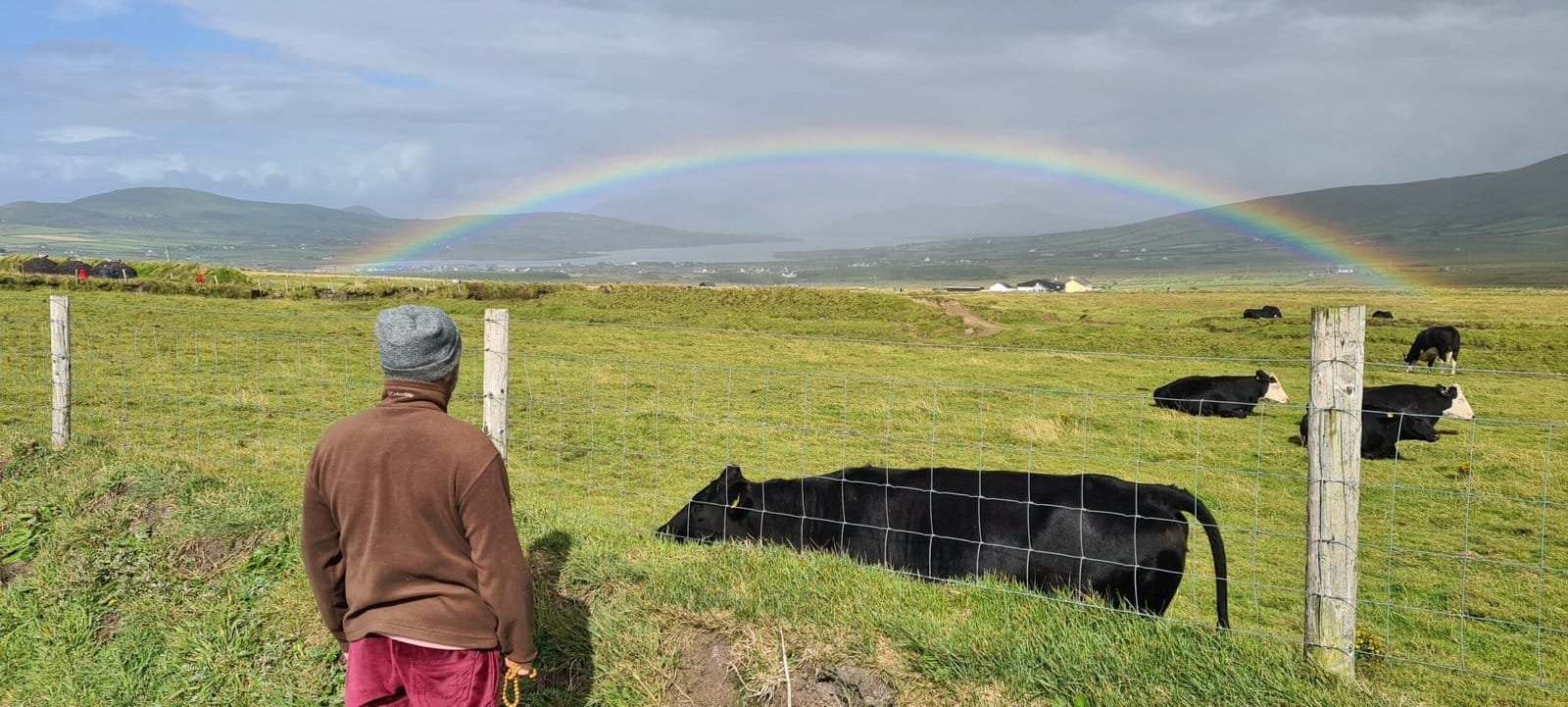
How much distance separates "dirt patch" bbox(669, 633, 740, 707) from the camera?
472 centimetres

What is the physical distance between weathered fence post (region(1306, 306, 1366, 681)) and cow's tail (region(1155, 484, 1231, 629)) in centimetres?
64

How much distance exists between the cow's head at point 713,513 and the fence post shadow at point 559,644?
1.77 metres

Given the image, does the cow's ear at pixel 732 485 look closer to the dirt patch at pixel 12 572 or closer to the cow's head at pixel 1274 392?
the dirt patch at pixel 12 572

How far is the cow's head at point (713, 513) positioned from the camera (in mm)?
7309

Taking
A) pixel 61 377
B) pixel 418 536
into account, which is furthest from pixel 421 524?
pixel 61 377

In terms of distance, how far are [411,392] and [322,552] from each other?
68 centimetres

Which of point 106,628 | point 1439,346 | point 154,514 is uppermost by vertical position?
point 1439,346

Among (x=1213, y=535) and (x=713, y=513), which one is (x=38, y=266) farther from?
(x=1213, y=535)

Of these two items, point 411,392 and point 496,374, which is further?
point 496,374

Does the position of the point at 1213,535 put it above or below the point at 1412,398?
above

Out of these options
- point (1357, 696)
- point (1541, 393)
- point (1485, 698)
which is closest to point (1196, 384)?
point (1541, 393)

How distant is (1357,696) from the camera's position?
4156mm

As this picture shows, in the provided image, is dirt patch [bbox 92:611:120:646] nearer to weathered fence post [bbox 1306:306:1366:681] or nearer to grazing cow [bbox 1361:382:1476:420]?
weathered fence post [bbox 1306:306:1366:681]

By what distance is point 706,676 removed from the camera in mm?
4852
